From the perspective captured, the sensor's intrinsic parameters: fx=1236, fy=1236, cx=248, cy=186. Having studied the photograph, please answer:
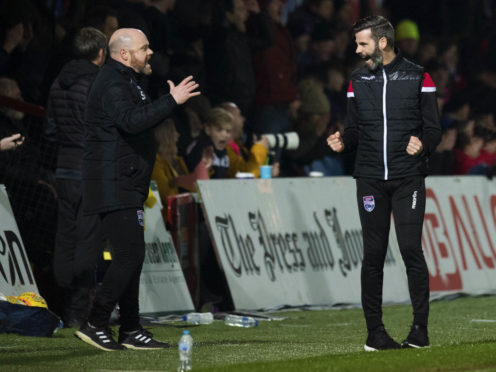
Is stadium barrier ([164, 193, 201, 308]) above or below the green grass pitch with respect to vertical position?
above

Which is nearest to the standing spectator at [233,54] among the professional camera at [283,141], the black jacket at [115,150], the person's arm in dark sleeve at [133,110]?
the professional camera at [283,141]

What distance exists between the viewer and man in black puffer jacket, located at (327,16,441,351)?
8266 millimetres

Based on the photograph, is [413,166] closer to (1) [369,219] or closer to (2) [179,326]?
(1) [369,219]

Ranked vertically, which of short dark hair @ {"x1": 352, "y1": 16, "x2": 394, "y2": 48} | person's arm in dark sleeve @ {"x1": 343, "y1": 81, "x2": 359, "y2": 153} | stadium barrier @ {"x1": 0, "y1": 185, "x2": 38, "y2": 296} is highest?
short dark hair @ {"x1": 352, "y1": 16, "x2": 394, "y2": 48}

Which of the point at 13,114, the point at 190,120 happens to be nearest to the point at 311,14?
the point at 190,120

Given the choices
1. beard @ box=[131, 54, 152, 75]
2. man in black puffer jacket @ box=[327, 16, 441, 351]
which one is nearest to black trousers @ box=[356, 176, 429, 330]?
man in black puffer jacket @ box=[327, 16, 441, 351]

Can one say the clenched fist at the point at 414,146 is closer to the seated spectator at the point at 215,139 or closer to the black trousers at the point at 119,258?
the black trousers at the point at 119,258

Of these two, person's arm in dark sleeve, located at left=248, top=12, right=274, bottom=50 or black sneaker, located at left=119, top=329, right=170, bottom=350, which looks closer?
black sneaker, located at left=119, top=329, right=170, bottom=350

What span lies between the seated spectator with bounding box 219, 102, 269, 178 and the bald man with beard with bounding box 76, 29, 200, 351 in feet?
18.7

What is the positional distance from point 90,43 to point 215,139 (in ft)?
10.9

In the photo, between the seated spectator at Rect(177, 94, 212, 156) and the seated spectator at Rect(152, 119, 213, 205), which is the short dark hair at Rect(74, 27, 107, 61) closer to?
the seated spectator at Rect(152, 119, 213, 205)

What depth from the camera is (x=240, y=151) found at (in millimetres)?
14797

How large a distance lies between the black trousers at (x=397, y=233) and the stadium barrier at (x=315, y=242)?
4.64m

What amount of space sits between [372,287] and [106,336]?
1909 mm
